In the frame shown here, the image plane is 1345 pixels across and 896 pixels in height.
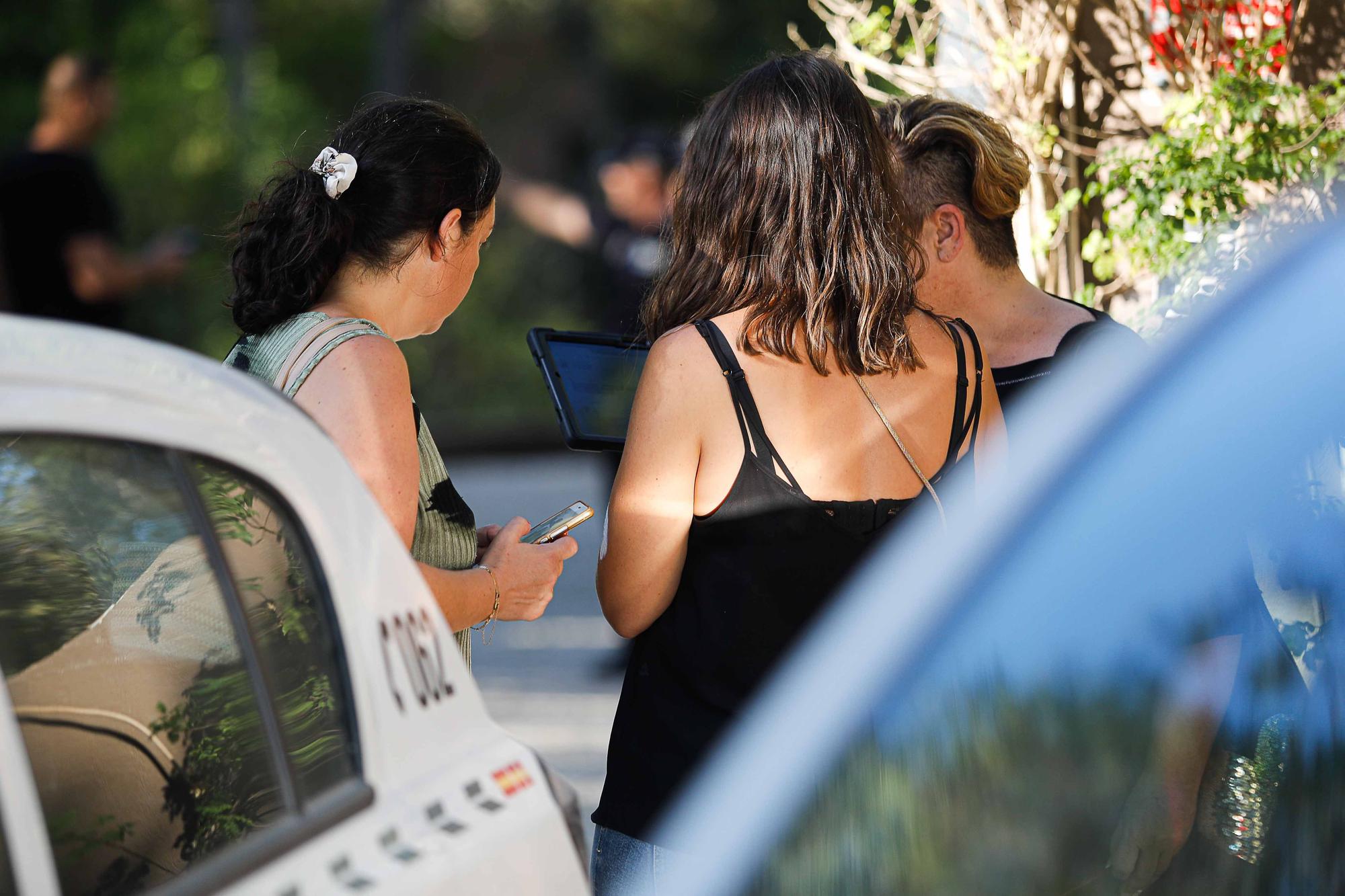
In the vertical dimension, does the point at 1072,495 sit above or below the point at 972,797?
above

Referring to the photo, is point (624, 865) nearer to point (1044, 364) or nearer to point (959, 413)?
point (959, 413)

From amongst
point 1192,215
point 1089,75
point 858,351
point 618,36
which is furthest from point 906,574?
point 618,36

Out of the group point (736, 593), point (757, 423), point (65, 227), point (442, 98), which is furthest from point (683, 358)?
point (442, 98)

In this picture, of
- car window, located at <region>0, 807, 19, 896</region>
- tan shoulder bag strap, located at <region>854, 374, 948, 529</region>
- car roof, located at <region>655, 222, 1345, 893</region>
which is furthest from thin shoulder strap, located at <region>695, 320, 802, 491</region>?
car window, located at <region>0, 807, 19, 896</region>

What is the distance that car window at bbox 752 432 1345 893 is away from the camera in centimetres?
120

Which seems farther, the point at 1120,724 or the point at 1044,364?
the point at 1044,364

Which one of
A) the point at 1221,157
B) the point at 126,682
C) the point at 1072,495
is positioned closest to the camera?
the point at 1072,495

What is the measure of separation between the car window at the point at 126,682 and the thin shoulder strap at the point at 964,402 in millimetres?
1067

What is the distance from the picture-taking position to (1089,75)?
12.6 ft

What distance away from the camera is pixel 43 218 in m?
5.42

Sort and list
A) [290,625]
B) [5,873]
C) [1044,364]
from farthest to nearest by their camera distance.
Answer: [1044,364] < [290,625] < [5,873]

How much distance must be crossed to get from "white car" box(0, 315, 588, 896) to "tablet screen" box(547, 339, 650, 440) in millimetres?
706

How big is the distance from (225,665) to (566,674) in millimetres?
4410

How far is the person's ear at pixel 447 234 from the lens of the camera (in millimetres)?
2250
